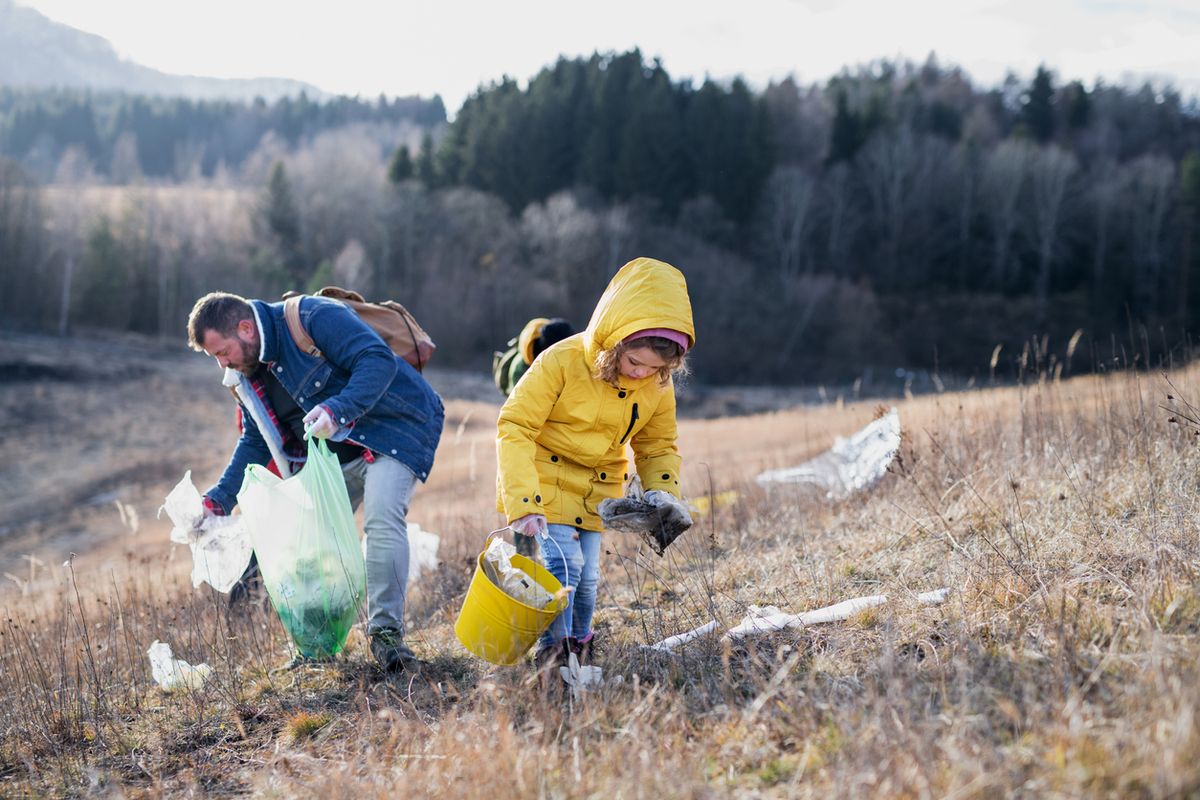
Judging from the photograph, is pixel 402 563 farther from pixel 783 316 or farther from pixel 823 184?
pixel 823 184

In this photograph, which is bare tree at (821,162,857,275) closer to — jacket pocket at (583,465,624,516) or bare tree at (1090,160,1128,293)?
bare tree at (1090,160,1128,293)

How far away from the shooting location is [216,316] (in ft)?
11.7

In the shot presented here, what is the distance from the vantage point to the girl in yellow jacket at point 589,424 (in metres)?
3.08

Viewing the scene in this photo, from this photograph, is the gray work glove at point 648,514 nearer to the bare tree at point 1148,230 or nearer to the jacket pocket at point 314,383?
the jacket pocket at point 314,383

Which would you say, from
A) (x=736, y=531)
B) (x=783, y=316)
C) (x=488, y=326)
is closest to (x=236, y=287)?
(x=488, y=326)

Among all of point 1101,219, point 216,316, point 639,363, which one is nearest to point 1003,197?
point 1101,219

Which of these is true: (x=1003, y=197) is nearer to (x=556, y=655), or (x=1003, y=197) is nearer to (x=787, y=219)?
(x=787, y=219)

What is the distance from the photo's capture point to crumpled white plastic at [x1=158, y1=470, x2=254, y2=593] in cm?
389

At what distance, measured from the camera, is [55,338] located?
34.1 metres

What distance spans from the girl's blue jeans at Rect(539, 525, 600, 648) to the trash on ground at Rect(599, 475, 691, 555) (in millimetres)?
164

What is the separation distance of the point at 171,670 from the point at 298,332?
1525 mm

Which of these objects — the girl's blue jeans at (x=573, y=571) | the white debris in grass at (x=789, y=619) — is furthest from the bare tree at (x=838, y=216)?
the girl's blue jeans at (x=573, y=571)

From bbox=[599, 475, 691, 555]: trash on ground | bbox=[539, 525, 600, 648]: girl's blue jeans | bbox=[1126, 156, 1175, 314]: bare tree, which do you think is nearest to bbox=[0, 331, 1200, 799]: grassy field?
bbox=[539, 525, 600, 648]: girl's blue jeans

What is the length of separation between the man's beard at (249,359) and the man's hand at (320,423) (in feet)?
1.74
